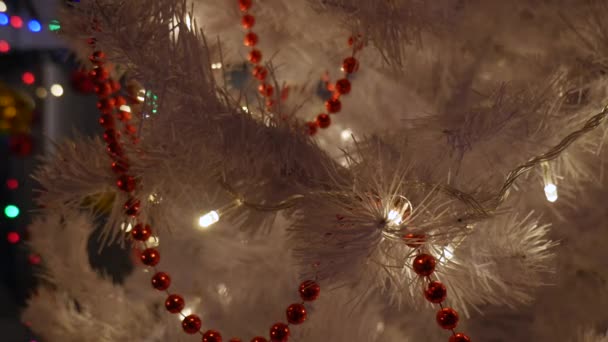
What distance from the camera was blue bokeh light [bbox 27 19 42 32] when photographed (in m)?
1.13

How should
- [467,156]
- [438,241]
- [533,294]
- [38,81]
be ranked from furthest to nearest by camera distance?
1. [38,81]
2. [533,294]
3. [467,156]
4. [438,241]

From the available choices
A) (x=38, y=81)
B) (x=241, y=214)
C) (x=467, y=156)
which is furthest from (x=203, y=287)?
(x=38, y=81)

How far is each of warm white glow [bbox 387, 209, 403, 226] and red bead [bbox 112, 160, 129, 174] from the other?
0.25 metres

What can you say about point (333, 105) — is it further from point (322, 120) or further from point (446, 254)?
point (446, 254)

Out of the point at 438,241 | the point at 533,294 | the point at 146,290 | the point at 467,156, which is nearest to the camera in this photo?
the point at 438,241

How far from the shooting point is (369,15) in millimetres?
438

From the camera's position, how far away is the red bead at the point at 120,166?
459mm

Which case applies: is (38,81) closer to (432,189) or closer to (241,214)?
(241,214)

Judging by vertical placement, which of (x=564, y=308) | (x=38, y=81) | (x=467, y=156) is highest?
(x=38, y=81)

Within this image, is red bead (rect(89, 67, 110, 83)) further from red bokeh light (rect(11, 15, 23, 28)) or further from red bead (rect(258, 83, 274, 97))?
red bokeh light (rect(11, 15, 23, 28))

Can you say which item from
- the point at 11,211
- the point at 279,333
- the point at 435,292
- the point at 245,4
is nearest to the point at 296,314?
the point at 279,333

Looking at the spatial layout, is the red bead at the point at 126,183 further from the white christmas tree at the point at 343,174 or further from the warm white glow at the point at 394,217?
the warm white glow at the point at 394,217

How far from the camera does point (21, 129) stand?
3.85ft

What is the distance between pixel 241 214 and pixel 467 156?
224 mm
